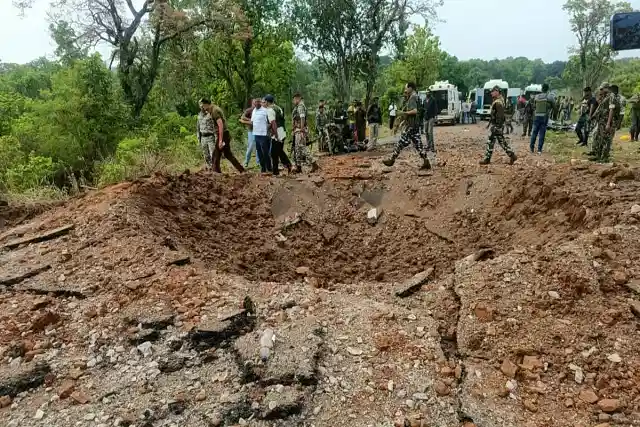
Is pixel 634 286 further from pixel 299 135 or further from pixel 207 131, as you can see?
pixel 299 135

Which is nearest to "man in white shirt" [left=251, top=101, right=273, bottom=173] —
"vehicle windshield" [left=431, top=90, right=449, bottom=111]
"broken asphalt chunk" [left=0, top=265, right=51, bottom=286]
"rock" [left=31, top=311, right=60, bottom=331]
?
"broken asphalt chunk" [left=0, top=265, right=51, bottom=286]

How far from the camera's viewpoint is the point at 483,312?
12.6ft

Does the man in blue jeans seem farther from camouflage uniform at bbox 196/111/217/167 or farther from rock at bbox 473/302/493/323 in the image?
rock at bbox 473/302/493/323

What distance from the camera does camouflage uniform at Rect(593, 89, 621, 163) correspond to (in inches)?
355

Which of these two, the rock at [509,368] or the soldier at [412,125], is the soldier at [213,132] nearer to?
the soldier at [412,125]

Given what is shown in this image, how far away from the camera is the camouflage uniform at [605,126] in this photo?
29.6 ft

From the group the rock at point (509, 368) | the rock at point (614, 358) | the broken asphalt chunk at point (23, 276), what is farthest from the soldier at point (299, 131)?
the rock at point (614, 358)

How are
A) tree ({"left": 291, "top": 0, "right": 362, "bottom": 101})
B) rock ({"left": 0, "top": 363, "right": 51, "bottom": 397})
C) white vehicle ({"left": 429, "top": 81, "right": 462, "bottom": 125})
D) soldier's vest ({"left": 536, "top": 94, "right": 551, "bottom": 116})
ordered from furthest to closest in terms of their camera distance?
white vehicle ({"left": 429, "top": 81, "right": 462, "bottom": 125})
tree ({"left": 291, "top": 0, "right": 362, "bottom": 101})
soldier's vest ({"left": 536, "top": 94, "right": 551, "bottom": 116})
rock ({"left": 0, "top": 363, "right": 51, "bottom": 397})

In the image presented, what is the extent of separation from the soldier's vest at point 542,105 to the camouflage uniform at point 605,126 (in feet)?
4.35

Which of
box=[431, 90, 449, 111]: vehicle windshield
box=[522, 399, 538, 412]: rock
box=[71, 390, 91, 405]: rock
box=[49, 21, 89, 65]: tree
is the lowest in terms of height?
box=[522, 399, 538, 412]: rock

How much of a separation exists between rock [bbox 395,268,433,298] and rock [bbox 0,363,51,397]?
9.24 feet

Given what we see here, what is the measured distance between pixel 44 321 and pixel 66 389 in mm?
901

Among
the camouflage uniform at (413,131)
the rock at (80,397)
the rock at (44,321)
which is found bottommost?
the rock at (80,397)

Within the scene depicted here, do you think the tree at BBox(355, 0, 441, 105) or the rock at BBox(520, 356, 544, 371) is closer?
the rock at BBox(520, 356, 544, 371)
